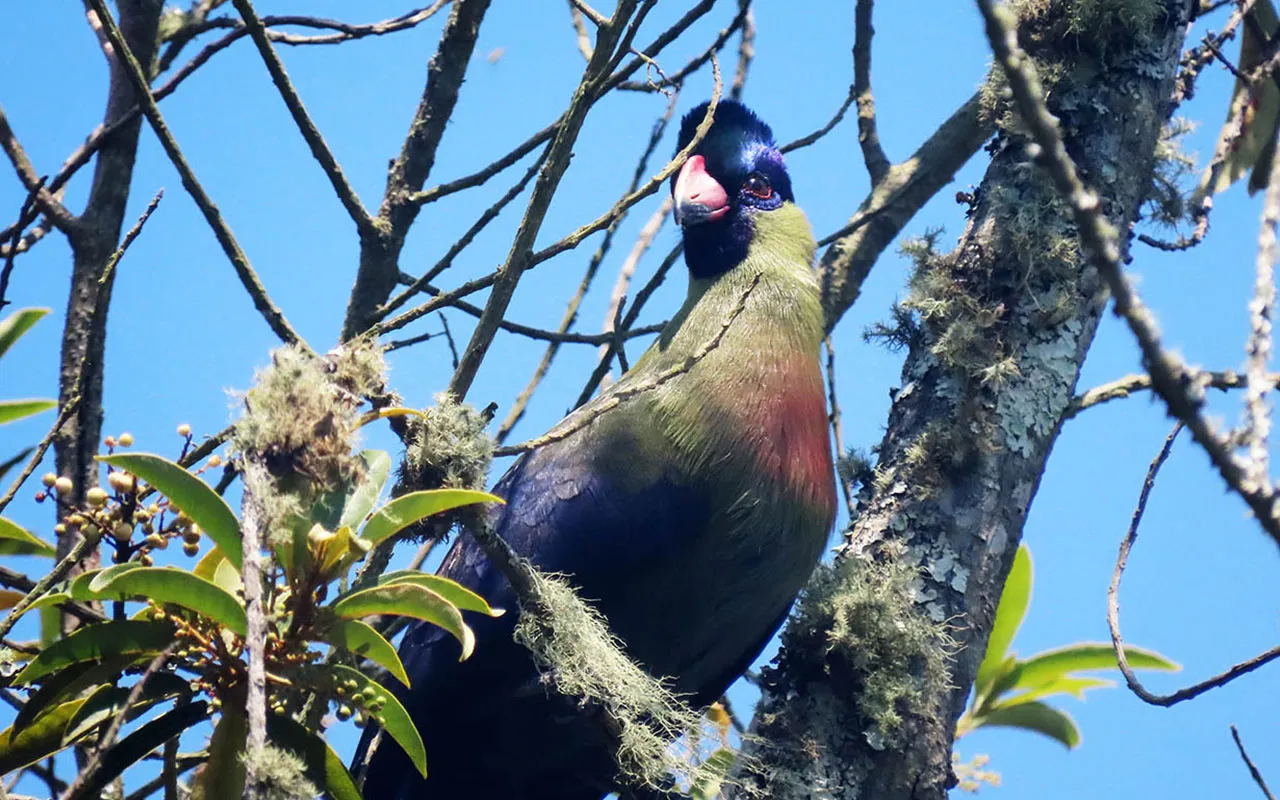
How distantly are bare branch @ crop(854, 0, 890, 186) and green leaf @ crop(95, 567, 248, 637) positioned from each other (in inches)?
94.1

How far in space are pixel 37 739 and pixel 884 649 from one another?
5.06ft

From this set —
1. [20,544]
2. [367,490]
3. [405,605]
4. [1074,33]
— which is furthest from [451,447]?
[1074,33]

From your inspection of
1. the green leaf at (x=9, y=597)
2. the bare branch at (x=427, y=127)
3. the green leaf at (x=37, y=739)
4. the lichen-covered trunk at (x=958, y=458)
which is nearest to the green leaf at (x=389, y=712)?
the green leaf at (x=37, y=739)

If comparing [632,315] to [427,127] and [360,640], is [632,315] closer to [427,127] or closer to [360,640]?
[427,127]

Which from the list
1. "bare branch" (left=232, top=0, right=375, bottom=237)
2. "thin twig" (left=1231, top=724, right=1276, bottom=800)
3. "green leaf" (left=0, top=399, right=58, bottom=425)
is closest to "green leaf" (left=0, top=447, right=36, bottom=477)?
"green leaf" (left=0, top=399, right=58, bottom=425)

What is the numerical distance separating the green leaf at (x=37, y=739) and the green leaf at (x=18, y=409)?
805 millimetres

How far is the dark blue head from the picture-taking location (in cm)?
329

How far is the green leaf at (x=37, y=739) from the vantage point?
6.32 feet

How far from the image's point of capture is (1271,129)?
293 cm

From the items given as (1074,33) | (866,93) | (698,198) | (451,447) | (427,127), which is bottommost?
(451,447)

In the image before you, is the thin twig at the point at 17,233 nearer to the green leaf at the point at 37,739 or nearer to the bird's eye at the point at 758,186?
the green leaf at the point at 37,739

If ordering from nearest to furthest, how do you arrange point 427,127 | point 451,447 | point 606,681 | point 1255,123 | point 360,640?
point 360,640 → point 451,447 → point 606,681 → point 1255,123 → point 427,127

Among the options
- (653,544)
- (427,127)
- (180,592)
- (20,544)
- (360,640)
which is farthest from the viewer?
(427,127)

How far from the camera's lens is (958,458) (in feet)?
8.42
